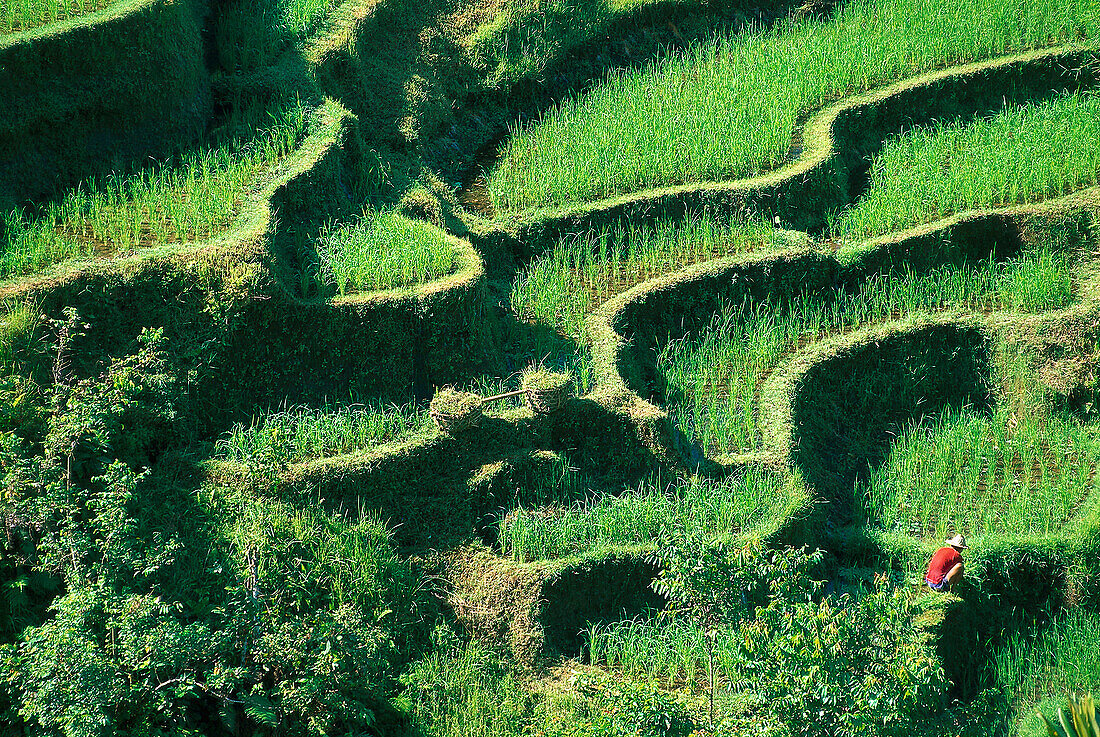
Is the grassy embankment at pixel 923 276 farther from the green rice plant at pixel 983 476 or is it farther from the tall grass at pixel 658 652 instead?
the tall grass at pixel 658 652

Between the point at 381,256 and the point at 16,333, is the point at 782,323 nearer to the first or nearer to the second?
the point at 381,256

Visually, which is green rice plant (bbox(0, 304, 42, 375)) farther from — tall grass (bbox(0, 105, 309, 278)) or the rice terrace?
tall grass (bbox(0, 105, 309, 278))

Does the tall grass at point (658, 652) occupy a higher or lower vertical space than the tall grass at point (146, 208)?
lower

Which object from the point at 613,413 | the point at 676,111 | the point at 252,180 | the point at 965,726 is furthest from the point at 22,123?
the point at 965,726

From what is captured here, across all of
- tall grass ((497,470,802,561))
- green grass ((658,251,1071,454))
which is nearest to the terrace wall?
tall grass ((497,470,802,561))

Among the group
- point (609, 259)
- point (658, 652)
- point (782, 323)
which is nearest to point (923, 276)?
point (782, 323)

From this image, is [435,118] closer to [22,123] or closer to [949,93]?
[22,123]

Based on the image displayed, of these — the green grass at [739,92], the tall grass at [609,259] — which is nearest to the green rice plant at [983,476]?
the tall grass at [609,259]

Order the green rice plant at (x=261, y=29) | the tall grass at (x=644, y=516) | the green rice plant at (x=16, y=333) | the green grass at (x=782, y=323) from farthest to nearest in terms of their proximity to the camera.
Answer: the green rice plant at (x=261, y=29)
the green grass at (x=782, y=323)
the tall grass at (x=644, y=516)
the green rice plant at (x=16, y=333)
